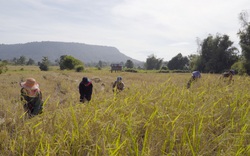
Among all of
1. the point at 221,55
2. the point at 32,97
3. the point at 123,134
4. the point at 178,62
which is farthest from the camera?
the point at 178,62

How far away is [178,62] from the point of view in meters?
83.1

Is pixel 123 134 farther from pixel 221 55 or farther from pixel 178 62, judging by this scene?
pixel 178 62

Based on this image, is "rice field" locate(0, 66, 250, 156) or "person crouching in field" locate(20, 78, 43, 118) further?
"person crouching in field" locate(20, 78, 43, 118)

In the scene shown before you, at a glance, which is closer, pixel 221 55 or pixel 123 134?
pixel 123 134

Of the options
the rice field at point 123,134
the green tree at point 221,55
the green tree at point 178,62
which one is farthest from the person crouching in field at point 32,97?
the green tree at point 178,62

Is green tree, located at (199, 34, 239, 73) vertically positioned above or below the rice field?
above

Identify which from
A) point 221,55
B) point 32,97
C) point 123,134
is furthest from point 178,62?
point 123,134

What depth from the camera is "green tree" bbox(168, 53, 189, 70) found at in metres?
82.8

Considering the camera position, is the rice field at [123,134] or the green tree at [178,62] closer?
the rice field at [123,134]

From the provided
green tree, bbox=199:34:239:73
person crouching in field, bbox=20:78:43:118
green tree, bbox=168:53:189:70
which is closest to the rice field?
person crouching in field, bbox=20:78:43:118

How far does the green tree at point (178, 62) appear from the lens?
82812 mm

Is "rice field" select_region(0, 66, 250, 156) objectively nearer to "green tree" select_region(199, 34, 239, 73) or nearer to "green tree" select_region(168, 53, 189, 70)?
"green tree" select_region(199, 34, 239, 73)

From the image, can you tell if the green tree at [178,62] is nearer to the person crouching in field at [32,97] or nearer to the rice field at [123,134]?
the person crouching in field at [32,97]

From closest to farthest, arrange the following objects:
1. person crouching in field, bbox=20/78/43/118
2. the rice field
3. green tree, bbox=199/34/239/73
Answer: the rice field < person crouching in field, bbox=20/78/43/118 < green tree, bbox=199/34/239/73
